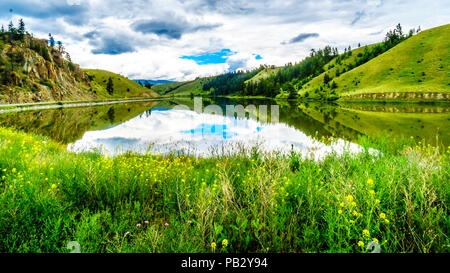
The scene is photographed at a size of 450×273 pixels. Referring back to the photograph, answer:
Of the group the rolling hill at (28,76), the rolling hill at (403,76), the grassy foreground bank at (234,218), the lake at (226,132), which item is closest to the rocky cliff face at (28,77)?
the rolling hill at (28,76)

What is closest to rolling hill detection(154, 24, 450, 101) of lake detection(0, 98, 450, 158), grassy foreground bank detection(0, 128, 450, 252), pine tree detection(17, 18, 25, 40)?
lake detection(0, 98, 450, 158)

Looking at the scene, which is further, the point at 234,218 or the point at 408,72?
the point at 408,72

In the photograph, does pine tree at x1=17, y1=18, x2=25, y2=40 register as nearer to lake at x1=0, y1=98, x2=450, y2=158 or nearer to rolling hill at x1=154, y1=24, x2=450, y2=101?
lake at x1=0, y1=98, x2=450, y2=158

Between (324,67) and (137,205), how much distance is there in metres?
207

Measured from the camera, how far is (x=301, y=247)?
13.6 feet

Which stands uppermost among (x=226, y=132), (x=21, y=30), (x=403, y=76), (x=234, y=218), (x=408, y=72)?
(x=21, y=30)

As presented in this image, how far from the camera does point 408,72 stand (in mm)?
101438

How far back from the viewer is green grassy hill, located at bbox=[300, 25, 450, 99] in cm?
8756

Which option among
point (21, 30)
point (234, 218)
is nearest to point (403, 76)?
point (234, 218)

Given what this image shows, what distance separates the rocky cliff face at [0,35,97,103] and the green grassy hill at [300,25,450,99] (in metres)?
124

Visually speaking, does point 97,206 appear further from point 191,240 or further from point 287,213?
point 287,213

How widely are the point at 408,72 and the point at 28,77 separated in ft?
501

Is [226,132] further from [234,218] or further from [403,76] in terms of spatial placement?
[403,76]
